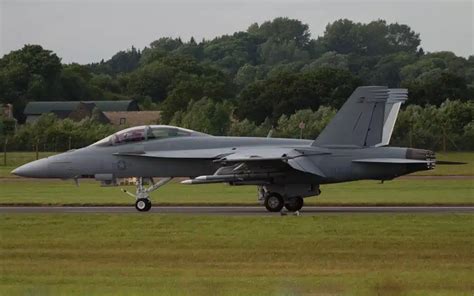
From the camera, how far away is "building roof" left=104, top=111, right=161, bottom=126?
9156 centimetres

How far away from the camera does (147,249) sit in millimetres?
21859

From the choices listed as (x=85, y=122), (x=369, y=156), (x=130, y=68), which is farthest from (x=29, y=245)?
(x=130, y=68)

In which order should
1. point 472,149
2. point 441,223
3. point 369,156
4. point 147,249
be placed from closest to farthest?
point 147,249
point 441,223
point 369,156
point 472,149

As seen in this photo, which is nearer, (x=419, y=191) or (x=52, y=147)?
(x=419, y=191)

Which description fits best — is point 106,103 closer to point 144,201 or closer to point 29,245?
point 144,201

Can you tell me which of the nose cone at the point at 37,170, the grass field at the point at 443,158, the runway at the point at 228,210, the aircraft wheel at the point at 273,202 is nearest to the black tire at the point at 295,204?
the runway at the point at 228,210

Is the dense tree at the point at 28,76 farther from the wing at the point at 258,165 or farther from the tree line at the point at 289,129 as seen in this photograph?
the wing at the point at 258,165

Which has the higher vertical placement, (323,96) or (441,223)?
(323,96)

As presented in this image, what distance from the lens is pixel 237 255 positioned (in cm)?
2092

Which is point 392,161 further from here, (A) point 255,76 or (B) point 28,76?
(A) point 255,76

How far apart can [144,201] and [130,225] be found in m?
5.82

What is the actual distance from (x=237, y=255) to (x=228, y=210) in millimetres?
11177

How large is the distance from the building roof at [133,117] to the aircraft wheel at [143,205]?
57.2m

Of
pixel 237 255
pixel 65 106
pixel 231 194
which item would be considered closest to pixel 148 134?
pixel 231 194
